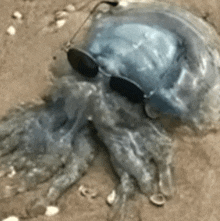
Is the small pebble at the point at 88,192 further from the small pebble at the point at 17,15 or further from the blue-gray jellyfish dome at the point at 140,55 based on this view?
the small pebble at the point at 17,15

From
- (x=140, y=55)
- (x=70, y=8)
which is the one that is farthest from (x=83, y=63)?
(x=70, y=8)

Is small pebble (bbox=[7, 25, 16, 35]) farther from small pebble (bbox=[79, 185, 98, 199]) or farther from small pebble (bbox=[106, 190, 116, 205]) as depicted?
small pebble (bbox=[106, 190, 116, 205])

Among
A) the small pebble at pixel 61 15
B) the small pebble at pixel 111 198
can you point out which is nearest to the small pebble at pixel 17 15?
the small pebble at pixel 61 15

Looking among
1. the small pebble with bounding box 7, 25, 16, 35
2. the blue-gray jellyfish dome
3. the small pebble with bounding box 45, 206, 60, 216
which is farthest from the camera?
the small pebble with bounding box 7, 25, 16, 35

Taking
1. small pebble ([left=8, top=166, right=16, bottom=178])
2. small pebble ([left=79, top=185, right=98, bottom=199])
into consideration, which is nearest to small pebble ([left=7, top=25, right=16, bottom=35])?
small pebble ([left=8, top=166, right=16, bottom=178])

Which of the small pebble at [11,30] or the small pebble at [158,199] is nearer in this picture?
the small pebble at [158,199]

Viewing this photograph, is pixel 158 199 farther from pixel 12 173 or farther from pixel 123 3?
pixel 123 3
